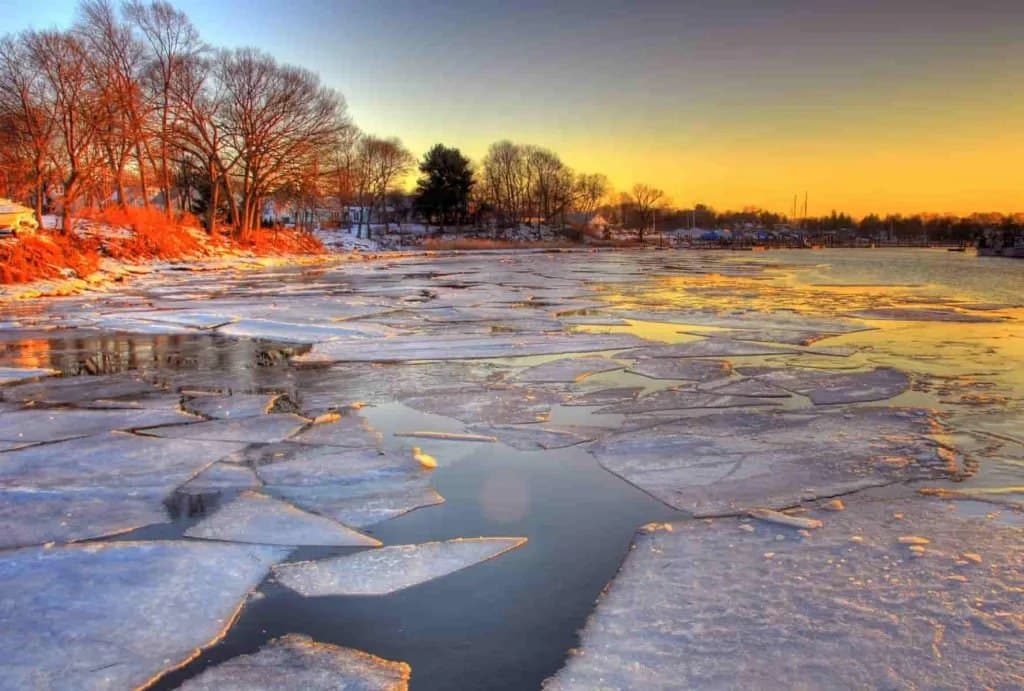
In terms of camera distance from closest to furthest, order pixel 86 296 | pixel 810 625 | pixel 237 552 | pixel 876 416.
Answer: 1. pixel 810 625
2. pixel 237 552
3. pixel 876 416
4. pixel 86 296

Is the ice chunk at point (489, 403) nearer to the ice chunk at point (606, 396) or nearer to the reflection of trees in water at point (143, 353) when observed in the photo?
the ice chunk at point (606, 396)

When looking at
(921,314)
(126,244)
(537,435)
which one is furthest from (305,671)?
(126,244)

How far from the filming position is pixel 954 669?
240 centimetres

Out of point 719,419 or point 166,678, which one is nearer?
point 166,678

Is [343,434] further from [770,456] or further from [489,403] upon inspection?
[770,456]

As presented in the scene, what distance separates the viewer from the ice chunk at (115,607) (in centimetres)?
248

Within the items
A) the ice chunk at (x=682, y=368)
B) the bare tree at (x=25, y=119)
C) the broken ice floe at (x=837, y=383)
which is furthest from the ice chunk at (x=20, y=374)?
the bare tree at (x=25, y=119)

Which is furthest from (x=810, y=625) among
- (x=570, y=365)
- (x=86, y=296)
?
(x=86, y=296)

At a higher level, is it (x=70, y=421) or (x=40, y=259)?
(x=40, y=259)

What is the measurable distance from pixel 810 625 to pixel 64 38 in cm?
3454

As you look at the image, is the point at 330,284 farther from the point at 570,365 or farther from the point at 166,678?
the point at 166,678

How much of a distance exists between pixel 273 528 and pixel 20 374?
5.83 meters

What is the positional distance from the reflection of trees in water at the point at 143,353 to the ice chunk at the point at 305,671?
20.4 ft

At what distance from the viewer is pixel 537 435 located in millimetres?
5469
